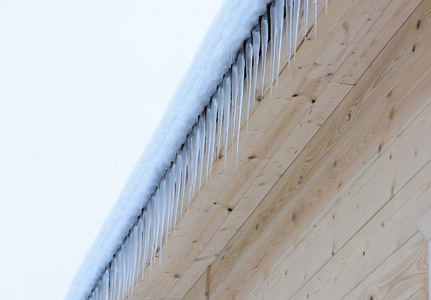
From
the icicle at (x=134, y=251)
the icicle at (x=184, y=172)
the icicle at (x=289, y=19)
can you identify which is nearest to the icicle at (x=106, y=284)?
the icicle at (x=134, y=251)

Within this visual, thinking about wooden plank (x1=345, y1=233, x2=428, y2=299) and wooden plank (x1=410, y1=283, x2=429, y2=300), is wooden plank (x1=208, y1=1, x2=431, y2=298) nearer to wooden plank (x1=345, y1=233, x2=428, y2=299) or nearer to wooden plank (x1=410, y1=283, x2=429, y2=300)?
wooden plank (x1=345, y1=233, x2=428, y2=299)

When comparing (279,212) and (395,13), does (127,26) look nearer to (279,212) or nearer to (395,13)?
(279,212)

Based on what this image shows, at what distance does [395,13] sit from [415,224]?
2.00 ft

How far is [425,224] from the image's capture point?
2188mm

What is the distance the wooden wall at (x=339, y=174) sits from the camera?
2.31 meters

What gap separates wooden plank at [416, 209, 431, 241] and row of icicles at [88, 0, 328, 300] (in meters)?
0.54

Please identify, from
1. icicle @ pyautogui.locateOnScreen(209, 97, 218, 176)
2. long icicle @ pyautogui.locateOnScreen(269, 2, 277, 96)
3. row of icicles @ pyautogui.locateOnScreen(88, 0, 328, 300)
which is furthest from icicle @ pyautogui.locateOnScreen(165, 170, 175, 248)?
long icicle @ pyautogui.locateOnScreen(269, 2, 277, 96)

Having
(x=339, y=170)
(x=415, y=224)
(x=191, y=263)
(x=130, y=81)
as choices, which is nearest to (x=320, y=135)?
(x=339, y=170)

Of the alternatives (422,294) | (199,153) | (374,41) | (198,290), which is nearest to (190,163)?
(199,153)

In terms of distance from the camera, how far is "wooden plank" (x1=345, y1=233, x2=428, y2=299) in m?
2.18

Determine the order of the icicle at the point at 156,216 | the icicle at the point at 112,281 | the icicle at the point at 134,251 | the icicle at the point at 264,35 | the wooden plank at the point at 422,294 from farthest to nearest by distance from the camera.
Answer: the icicle at the point at 112,281 → the icicle at the point at 134,251 → the icicle at the point at 156,216 → the icicle at the point at 264,35 → the wooden plank at the point at 422,294

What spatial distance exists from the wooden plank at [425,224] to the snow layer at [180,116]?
65 centimetres

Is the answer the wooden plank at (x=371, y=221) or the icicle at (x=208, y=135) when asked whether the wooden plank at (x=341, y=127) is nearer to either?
the wooden plank at (x=371, y=221)

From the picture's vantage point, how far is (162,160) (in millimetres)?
2877
